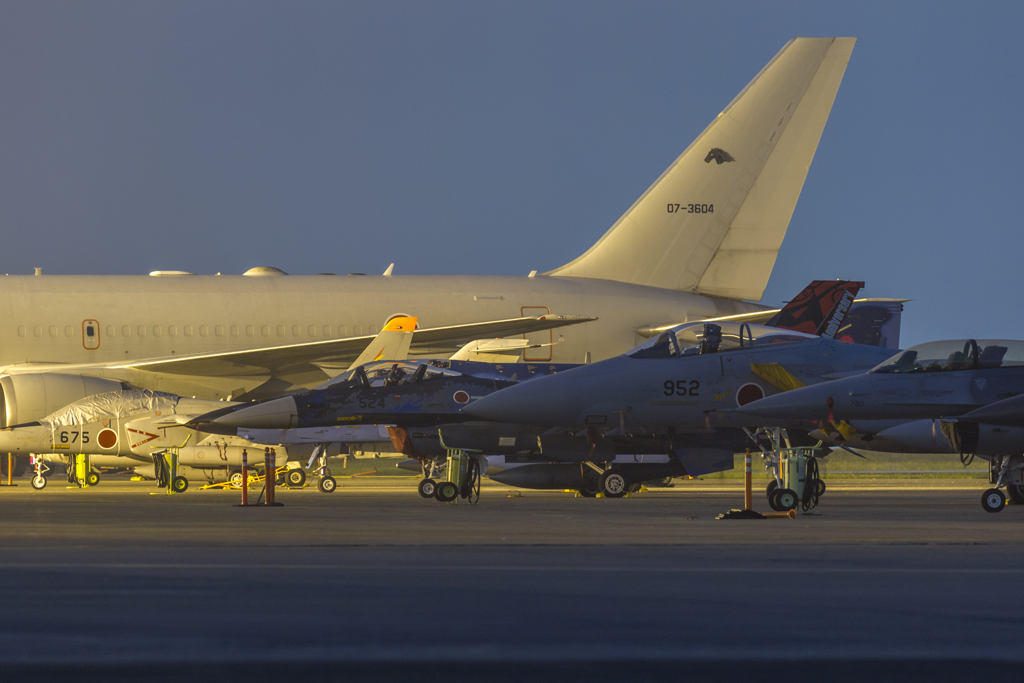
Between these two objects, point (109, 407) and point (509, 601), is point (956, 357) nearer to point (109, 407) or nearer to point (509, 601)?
point (509, 601)

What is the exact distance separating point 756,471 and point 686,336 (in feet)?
82.7

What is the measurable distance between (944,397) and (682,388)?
3.25 m

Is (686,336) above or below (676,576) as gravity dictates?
above

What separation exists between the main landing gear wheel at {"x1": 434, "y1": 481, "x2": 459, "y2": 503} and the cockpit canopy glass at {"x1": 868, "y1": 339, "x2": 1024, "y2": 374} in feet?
21.0

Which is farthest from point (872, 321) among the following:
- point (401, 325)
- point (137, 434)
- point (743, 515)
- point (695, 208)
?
point (743, 515)

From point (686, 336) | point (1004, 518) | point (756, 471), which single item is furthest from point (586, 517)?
point (756, 471)

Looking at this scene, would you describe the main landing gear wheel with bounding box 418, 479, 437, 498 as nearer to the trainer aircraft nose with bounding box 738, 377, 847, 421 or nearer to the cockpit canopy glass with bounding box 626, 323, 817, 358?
the cockpit canopy glass with bounding box 626, 323, 817, 358

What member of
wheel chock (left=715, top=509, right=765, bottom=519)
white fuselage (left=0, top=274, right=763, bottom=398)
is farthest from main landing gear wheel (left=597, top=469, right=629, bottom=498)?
white fuselage (left=0, top=274, right=763, bottom=398)

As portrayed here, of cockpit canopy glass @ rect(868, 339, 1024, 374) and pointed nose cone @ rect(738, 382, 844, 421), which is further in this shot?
cockpit canopy glass @ rect(868, 339, 1024, 374)

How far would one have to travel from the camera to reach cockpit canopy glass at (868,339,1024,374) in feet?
51.3

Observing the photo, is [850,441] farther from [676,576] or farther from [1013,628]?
[1013,628]

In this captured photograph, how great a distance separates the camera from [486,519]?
47.9 ft

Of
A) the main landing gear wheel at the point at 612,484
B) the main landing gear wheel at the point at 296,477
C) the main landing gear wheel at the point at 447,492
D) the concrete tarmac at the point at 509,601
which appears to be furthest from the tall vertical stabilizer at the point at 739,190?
the concrete tarmac at the point at 509,601

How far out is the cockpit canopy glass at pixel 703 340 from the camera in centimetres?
1711
